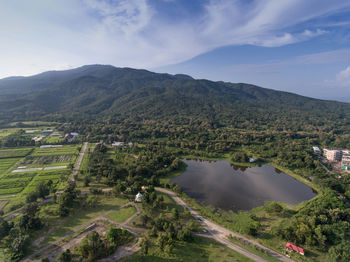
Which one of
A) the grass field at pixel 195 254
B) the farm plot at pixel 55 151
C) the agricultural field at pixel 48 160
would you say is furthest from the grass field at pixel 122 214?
the farm plot at pixel 55 151

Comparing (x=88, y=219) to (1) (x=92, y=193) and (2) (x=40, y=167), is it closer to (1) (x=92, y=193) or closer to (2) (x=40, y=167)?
(1) (x=92, y=193)

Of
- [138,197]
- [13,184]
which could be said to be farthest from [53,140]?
[138,197]

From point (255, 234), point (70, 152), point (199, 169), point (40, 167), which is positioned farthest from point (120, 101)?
point (255, 234)

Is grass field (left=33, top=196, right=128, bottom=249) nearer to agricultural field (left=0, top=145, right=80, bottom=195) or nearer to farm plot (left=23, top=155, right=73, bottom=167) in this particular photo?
agricultural field (left=0, top=145, right=80, bottom=195)

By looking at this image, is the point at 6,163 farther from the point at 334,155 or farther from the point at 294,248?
the point at 334,155

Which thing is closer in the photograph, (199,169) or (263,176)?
(263,176)

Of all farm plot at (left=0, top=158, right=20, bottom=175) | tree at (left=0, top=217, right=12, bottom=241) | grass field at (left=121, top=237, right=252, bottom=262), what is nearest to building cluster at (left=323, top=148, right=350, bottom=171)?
grass field at (left=121, top=237, right=252, bottom=262)
